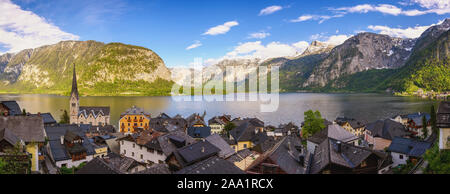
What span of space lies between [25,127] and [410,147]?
45025 millimetres

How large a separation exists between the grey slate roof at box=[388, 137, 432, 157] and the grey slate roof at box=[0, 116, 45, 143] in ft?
138

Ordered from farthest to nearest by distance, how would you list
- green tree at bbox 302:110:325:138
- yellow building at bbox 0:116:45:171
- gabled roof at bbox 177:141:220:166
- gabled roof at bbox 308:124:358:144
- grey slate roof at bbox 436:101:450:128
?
green tree at bbox 302:110:325:138 < gabled roof at bbox 308:124:358:144 < gabled roof at bbox 177:141:220:166 < yellow building at bbox 0:116:45:171 < grey slate roof at bbox 436:101:450:128

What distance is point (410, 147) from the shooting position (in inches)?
1377

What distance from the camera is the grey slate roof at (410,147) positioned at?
107 feet

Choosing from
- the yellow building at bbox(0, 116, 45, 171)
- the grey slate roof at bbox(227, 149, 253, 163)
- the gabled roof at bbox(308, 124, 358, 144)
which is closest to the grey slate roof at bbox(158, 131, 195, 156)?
the grey slate roof at bbox(227, 149, 253, 163)

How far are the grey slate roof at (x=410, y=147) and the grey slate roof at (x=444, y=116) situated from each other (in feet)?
42.9

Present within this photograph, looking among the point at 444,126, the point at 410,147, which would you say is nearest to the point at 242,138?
the point at 410,147

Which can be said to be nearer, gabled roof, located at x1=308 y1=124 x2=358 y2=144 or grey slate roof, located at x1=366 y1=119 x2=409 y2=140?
gabled roof, located at x1=308 y1=124 x2=358 y2=144

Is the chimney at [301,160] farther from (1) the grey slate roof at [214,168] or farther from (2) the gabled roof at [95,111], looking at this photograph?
(2) the gabled roof at [95,111]

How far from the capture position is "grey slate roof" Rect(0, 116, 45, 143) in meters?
25.5

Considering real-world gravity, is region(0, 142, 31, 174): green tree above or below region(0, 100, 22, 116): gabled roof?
below

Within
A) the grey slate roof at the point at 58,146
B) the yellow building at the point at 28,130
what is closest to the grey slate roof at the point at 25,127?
the yellow building at the point at 28,130

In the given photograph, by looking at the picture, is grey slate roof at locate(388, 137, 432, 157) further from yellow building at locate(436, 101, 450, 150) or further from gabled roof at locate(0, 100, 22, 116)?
gabled roof at locate(0, 100, 22, 116)

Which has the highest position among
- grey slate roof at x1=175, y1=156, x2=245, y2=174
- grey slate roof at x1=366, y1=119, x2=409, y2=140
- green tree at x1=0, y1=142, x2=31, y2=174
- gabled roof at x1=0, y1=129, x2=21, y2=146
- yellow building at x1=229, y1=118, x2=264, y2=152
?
gabled roof at x1=0, y1=129, x2=21, y2=146
